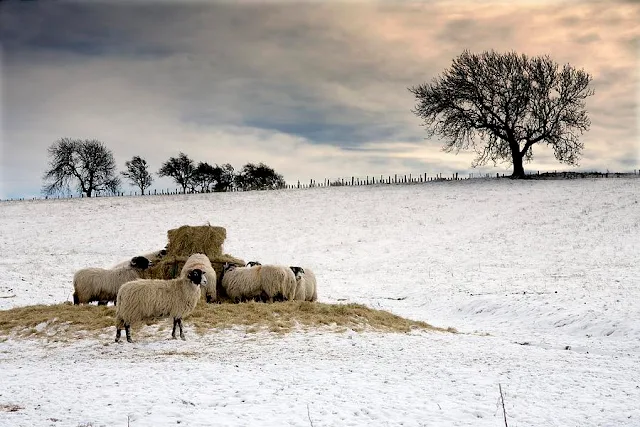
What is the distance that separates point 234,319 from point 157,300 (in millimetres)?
2140

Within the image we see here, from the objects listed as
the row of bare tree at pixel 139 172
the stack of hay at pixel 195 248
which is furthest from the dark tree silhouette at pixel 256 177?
the stack of hay at pixel 195 248

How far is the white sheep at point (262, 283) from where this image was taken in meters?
16.6

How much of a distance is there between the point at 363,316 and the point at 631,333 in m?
6.96

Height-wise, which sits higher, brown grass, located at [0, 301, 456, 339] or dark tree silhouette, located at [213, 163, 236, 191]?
dark tree silhouette, located at [213, 163, 236, 191]

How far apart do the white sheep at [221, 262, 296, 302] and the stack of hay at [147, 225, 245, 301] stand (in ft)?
2.09

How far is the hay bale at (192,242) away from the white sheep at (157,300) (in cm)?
462

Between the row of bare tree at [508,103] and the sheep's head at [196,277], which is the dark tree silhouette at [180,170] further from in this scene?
the sheep's head at [196,277]

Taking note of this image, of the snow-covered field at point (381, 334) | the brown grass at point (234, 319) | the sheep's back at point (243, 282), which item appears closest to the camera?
the snow-covered field at point (381, 334)

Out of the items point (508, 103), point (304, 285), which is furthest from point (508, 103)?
point (304, 285)

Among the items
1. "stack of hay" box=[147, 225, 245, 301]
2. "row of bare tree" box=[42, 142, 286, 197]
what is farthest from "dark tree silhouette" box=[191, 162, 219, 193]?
"stack of hay" box=[147, 225, 245, 301]

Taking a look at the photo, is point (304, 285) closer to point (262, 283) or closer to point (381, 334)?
point (262, 283)

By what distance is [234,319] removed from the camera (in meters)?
14.2

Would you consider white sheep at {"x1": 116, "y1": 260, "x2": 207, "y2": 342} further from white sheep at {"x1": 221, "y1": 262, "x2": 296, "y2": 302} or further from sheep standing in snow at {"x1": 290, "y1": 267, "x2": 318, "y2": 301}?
sheep standing in snow at {"x1": 290, "y1": 267, "x2": 318, "y2": 301}

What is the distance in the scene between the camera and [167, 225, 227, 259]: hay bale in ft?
59.5
